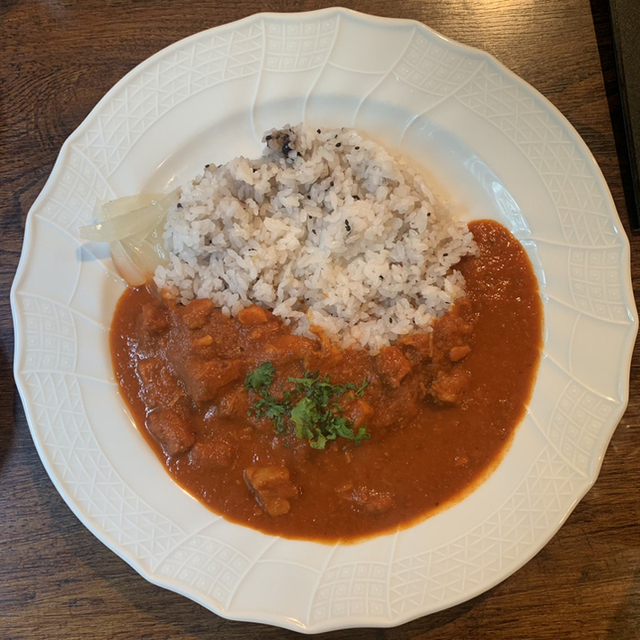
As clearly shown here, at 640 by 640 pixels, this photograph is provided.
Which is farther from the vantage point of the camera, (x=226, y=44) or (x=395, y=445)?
(x=226, y=44)

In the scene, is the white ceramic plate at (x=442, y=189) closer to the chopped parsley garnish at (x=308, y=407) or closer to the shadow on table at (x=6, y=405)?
the shadow on table at (x=6, y=405)

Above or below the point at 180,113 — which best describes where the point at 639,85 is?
below

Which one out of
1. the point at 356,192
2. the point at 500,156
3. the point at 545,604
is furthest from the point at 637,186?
the point at 545,604

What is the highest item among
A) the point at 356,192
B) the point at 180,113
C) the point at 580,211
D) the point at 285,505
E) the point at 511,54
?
the point at 180,113

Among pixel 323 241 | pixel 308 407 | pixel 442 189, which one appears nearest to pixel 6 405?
pixel 308 407

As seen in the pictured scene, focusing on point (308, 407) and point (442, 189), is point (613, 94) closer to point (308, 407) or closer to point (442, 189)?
point (442, 189)

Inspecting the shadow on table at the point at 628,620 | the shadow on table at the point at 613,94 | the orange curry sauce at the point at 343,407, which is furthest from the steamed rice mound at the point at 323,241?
the shadow on table at the point at 628,620

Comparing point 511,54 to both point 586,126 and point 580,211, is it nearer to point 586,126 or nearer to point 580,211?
point 586,126
